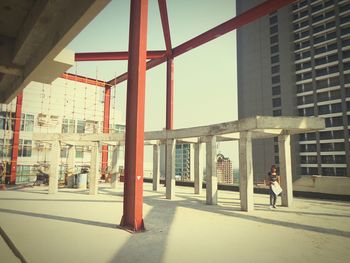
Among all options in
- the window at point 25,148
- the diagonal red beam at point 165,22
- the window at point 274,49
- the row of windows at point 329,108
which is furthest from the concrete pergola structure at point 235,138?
A: the window at point 274,49

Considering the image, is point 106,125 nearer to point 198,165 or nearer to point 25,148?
point 25,148

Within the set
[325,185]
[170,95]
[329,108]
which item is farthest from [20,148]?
[329,108]

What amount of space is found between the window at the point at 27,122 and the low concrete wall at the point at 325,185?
88.1 feet

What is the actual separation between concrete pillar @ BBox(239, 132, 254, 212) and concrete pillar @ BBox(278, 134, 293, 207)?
2326mm

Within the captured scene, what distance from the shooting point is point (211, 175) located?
14086 mm

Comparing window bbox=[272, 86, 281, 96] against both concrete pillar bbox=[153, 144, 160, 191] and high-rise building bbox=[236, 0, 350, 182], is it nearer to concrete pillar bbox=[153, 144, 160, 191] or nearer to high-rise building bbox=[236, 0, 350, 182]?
high-rise building bbox=[236, 0, 350, 182]

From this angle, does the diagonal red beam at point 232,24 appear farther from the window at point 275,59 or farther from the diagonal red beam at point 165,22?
the window at point 275,59

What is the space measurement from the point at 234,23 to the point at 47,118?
23.0 meters

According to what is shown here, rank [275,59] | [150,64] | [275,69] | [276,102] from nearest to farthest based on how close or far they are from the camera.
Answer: [150,64] → [276,102] → [275,69] → [275,59]

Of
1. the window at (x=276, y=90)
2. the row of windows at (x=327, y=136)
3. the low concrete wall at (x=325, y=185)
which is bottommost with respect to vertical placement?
the low concrete wall at (x=325, y=185)

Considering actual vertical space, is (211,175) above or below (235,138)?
below

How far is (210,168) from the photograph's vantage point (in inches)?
558

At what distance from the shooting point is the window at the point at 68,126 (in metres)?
30.6

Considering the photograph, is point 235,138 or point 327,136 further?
point 327,136
